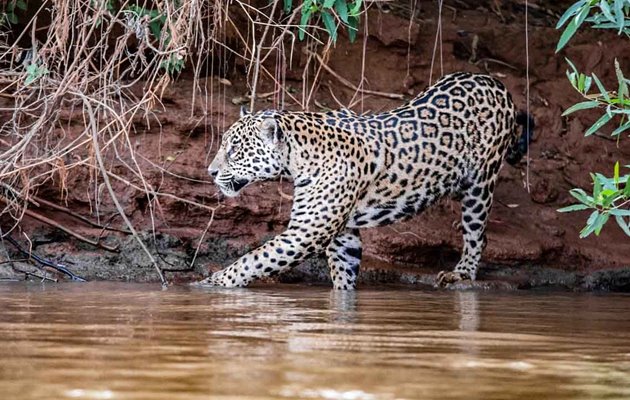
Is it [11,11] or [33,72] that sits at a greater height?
[11,11]

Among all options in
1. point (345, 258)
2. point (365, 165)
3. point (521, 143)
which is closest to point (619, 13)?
point (365, 165)

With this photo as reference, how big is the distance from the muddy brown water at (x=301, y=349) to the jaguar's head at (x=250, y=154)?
200 cm

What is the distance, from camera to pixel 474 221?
329 inches

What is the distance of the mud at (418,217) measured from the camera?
8211mm

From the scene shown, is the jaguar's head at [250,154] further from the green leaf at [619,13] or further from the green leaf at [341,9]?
the green leaf at [619,13]

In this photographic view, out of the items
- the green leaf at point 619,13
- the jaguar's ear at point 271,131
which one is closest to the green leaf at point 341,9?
the jaguar's ear at point 271,131

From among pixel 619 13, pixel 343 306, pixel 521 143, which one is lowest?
pixel 343 306

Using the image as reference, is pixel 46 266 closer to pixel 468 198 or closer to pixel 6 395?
pixel 468 198

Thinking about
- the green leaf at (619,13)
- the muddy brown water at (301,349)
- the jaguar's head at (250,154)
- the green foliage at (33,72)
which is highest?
the green leaf at (619,13)

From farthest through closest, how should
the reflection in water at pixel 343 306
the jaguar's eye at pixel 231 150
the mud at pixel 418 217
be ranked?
the mud at pixel 418 217
the jaguar's eye at pixel 231 150
the reflection in water at pixel 343 306

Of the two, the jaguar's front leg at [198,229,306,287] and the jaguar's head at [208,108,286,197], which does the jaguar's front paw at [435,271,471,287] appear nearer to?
the jaguar's front leg at [198,229,306,287]

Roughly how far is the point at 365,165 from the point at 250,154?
0.74 m

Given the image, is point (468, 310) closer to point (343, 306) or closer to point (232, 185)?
point (343, 306)

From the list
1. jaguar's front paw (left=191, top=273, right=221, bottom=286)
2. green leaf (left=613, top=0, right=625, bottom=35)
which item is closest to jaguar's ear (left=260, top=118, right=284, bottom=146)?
jaguar's front paw (left=191, top=273, right=221, bottom=286)
